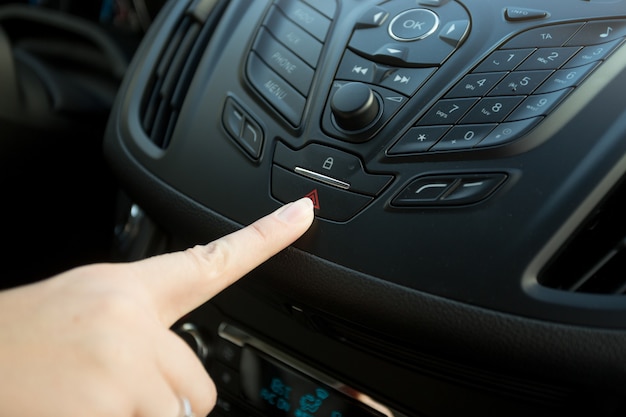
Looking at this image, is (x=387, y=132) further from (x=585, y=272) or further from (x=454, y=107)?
(x=585, y=272)

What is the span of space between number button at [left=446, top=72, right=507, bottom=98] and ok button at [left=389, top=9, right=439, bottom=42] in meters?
0.07

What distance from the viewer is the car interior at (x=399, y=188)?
500mm

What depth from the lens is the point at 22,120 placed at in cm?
93

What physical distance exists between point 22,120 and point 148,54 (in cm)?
27

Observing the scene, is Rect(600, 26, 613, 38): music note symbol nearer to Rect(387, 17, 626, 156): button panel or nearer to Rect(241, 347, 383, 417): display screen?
Rect(387, 17, 626, 156): button panel

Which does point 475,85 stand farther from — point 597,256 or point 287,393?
point 287,393

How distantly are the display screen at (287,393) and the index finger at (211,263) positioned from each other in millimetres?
181

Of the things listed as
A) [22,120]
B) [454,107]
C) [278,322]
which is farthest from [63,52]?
[454,107]

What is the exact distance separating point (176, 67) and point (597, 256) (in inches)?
18.2

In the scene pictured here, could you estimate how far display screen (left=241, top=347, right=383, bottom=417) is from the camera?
2.11 ft

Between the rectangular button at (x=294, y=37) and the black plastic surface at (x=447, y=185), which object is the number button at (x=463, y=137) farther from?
the rectangular button at (x=294, y=37)

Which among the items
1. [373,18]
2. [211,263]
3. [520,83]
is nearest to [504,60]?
[520,83]

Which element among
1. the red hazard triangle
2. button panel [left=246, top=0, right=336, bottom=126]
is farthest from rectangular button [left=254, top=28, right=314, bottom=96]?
the red hazard triangle

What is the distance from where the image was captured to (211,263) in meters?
0.48
